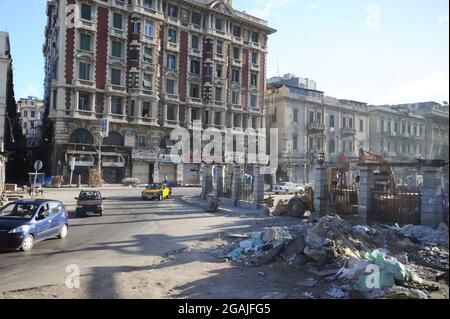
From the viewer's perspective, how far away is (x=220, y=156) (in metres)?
53.8

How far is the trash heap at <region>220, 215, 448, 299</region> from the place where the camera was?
7719 millimetres

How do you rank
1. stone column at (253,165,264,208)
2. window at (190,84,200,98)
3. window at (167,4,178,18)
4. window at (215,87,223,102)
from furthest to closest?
window at (215,87,223,102), window at (190,84,200,98), window at (167,4,178,18), stone column at (253,165,264,208)

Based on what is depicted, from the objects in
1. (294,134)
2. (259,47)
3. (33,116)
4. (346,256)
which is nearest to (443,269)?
(346,256)

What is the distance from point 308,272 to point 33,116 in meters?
104

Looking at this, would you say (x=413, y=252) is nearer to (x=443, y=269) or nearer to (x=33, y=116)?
(x=443, y=269)

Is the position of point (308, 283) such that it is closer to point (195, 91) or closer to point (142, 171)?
point (142, 171)

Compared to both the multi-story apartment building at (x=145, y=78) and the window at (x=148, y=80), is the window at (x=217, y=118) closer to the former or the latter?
the multi-story apartment building at (x=145, y=78)

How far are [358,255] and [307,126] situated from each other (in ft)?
165

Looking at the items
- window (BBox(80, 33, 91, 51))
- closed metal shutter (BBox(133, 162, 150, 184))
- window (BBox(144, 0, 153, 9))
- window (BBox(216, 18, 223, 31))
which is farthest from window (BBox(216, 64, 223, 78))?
window (BBox(80, 33, 91, 51))

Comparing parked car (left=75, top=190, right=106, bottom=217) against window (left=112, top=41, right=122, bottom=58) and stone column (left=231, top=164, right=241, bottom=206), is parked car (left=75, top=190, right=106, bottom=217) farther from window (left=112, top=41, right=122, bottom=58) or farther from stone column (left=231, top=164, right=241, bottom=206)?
window (left=112, top=41, right=122, bottom=58)

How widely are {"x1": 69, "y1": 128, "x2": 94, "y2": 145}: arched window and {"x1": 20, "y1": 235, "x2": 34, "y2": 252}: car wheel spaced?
110 feet

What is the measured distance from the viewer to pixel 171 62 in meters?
51.2

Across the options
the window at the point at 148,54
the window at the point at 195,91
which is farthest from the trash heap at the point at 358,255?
the window at the point at 195,91

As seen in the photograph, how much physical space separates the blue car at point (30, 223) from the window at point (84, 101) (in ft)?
106
